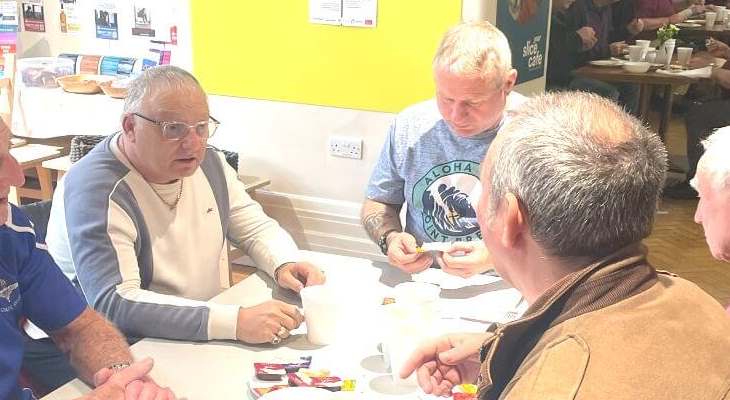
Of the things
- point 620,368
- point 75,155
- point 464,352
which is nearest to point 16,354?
point 464,352

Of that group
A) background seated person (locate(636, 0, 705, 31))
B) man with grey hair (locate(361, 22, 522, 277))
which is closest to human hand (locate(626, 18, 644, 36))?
background seated person (locate(636, 0, 705, 31))

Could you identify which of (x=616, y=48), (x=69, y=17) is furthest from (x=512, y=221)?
(x=616, y=48)

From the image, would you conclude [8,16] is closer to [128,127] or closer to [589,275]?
[128,127]

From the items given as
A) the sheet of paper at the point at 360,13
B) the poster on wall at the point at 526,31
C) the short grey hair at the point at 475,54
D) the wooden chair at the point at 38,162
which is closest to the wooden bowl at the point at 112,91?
the wooden chair at the point at 38,162

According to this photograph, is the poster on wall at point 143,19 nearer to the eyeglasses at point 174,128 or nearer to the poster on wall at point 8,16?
the poster on wall at point 8,16

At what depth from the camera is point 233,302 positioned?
6.55 ft

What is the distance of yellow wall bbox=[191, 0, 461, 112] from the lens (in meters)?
3.80

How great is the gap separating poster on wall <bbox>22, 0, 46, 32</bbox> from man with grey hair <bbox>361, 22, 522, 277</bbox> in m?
3.54

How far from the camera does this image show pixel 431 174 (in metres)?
2.49

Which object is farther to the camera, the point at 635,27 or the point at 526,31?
the point at 635,27

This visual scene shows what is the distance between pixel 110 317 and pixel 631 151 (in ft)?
4.19

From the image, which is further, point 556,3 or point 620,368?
point 556,3

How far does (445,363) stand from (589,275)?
1.69 feet

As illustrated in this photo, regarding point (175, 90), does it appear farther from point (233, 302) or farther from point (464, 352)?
point (464, 352)
